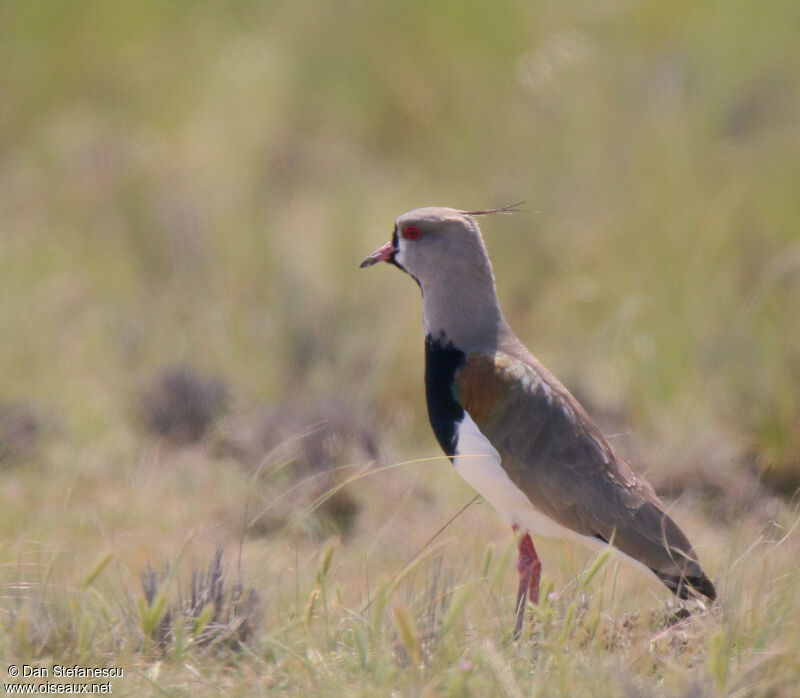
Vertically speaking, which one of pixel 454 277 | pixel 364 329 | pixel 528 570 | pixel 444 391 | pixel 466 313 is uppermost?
pixel 454 277

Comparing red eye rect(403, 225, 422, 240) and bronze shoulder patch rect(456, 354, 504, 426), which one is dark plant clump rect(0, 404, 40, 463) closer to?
red eye rect(403, 225, 422, 240)

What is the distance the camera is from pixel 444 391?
3873mm

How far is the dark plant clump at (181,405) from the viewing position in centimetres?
572

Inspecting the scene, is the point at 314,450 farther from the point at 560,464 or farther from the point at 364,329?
the point at 560,464

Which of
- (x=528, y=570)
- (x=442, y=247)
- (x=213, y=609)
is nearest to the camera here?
(x=213, y=609)

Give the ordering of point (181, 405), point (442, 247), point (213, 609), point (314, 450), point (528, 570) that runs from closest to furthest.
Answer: point (213, 609) → point (528, 570) → point (442, 247) → point (314, 450) → point (181, 405)

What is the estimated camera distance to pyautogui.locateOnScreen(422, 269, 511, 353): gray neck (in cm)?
392

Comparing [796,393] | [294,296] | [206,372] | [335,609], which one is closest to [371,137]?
[294,296]

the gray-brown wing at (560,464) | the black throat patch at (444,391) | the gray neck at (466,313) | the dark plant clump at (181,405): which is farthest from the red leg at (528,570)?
the dark plant clump at (181,405)

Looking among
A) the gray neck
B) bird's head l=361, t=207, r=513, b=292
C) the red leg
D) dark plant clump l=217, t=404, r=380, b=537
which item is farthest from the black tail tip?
dark plant clump l=217, t=404, r=380, b=537

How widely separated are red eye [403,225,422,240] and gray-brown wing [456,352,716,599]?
47 cm

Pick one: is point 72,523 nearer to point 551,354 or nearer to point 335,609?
point 335,609

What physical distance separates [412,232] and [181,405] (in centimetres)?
212

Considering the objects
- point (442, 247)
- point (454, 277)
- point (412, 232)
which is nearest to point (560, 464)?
point (454, 277)
